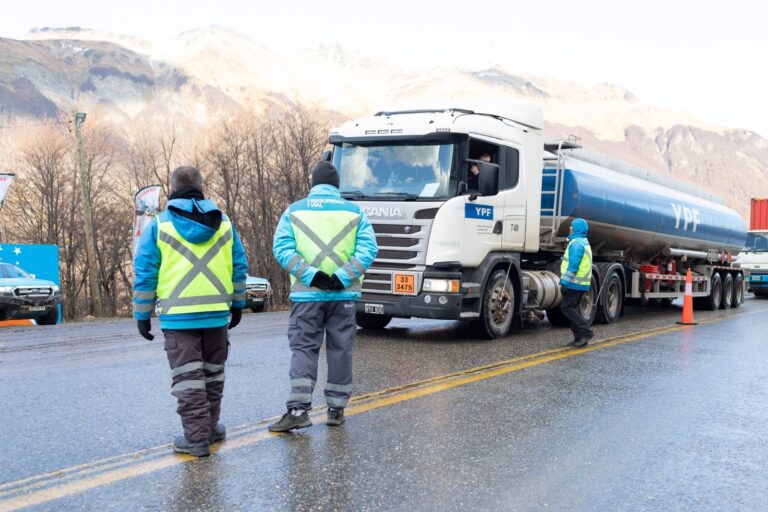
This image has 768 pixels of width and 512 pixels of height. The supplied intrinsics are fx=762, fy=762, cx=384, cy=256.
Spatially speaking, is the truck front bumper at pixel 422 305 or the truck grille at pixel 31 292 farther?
the truck grille at pixel 31 292

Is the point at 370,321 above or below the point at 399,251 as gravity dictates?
below

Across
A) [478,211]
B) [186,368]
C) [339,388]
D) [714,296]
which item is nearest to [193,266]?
[186,368]

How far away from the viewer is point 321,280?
5250mm

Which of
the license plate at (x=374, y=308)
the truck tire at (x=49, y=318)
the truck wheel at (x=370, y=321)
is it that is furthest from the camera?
the truck tire at (x=49, y=318)

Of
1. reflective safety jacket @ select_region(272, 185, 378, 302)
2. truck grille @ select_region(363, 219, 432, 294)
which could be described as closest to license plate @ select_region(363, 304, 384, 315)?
truck grille @ select_region(363, 219, 432, 294)

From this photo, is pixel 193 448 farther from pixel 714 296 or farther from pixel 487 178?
pixel 714 296

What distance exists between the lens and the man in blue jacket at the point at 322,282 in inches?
207

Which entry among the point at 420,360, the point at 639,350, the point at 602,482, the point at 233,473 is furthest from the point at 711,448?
the point at 639,350

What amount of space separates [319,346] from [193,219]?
1.32 meters

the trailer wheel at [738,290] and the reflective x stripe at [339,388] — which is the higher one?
the trailer wheel at [738,290]

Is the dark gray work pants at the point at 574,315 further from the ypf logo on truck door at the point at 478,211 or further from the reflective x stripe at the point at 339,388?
the reflective x stripe at the point at 339,388

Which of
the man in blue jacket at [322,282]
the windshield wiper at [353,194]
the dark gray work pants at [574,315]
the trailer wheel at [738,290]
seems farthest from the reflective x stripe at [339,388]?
the trailer wheel at [738,290]

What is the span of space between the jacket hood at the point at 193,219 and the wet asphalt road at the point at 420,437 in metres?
1.35

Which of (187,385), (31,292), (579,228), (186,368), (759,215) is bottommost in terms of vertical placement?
(31,292)
